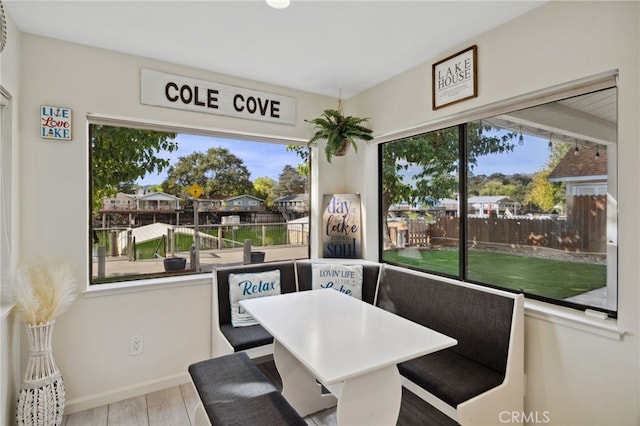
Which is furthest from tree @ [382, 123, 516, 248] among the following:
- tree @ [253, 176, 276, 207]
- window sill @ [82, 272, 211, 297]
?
window sill @ [82, 272, 211, 297]

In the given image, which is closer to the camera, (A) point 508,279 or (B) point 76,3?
(B) point 76,3

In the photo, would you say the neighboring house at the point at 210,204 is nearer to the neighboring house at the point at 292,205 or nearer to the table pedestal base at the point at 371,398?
the neighboring house at the point at 292,205

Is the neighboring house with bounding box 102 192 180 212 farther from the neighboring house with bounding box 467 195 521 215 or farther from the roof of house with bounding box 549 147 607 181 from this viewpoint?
the roof of house with bounding box 549 147 607 181

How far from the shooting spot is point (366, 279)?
3.02 meters

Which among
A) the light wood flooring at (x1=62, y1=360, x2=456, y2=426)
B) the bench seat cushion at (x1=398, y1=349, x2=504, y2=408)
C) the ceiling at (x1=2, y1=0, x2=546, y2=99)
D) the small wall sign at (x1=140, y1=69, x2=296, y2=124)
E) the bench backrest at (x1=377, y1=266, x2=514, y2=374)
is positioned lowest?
the light wood flooring at (x1=62, y1=360, x2=456, y2=426)

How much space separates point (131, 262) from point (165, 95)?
54.8 inches

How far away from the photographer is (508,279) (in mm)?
2348

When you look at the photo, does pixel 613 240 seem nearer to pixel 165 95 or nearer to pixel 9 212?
pixel 165 95

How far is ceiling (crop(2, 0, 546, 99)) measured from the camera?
1978 mm

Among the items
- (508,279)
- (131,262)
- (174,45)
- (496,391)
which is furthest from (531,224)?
(131,262)

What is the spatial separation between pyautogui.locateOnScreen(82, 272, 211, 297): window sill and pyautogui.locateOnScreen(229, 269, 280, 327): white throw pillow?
28 cm

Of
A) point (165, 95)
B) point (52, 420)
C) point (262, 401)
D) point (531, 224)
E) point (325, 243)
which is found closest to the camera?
point (262, 401)

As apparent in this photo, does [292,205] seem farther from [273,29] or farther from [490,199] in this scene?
[490,199]

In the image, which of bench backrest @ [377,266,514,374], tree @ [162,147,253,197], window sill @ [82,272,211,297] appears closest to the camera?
bench backrest @ [377,266,514,374]
